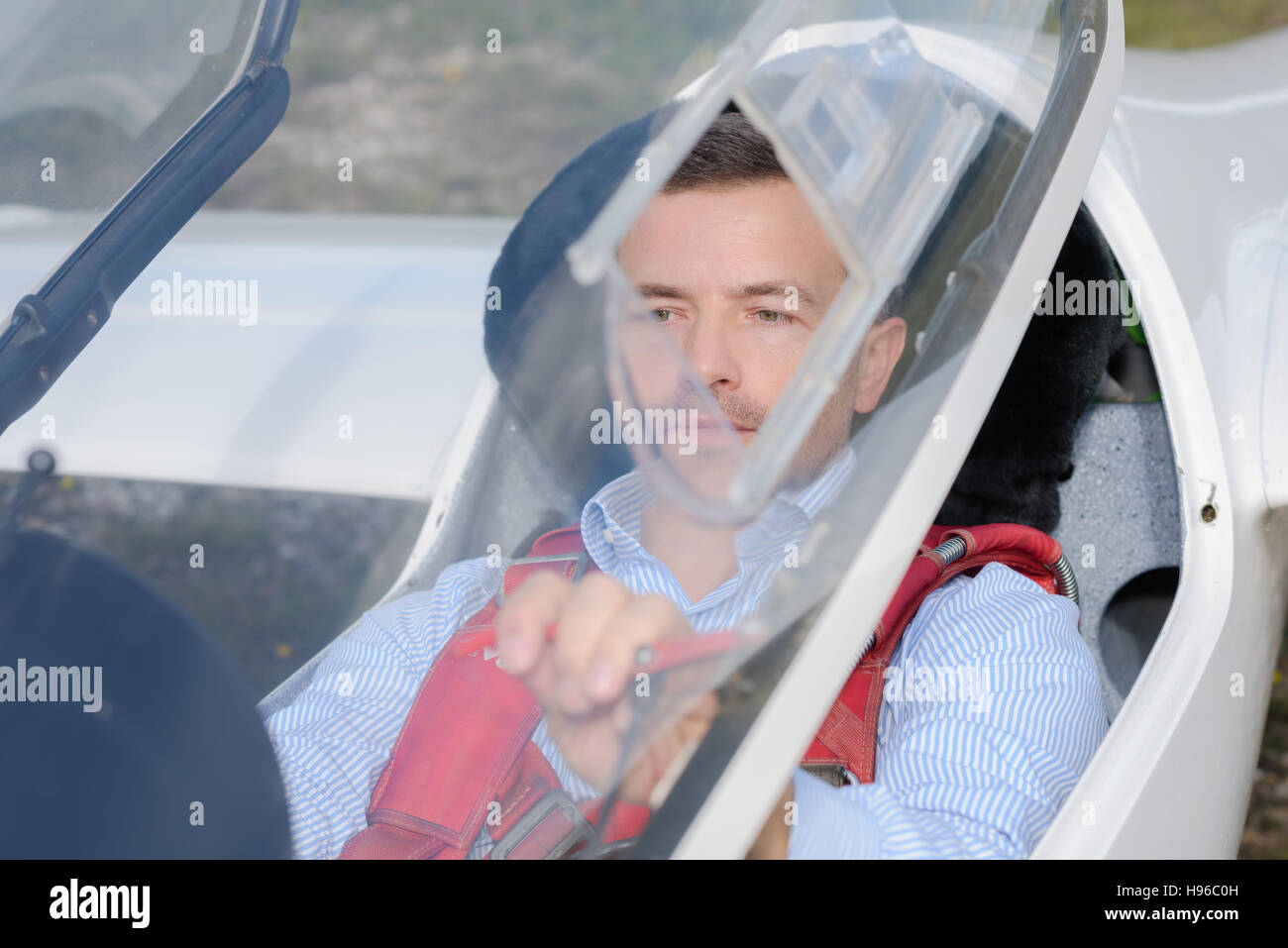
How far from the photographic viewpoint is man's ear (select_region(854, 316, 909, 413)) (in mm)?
739

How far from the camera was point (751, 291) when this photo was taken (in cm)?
99

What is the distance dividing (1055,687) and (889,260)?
0.47 meters

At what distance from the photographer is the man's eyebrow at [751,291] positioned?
36.6 inches

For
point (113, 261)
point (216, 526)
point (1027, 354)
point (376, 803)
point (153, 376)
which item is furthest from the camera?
point (216, 526)

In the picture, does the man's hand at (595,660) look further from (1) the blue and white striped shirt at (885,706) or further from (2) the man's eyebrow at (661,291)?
(2) the man's eyebrow at (661,291)

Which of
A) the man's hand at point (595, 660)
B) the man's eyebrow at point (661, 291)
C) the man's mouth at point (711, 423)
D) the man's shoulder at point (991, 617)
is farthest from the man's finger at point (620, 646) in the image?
the man's shoulder at point (991, 617)

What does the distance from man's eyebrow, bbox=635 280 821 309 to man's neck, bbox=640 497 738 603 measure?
20cm

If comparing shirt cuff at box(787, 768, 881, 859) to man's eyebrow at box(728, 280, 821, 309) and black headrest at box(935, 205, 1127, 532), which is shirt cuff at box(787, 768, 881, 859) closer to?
man's eyebrow at box(728, 280, 821, 309)

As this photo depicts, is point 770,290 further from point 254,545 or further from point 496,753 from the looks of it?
point 254,545

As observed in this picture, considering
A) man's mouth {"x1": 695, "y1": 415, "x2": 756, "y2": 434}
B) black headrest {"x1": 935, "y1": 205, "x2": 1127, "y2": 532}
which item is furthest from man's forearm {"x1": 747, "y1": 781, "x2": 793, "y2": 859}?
black headrest {"x1": 935, "y1": 205, "x2": 1127, "y2": 532}

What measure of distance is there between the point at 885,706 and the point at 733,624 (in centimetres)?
36

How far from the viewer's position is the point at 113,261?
1.07m

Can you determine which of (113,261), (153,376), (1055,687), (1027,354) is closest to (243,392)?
(153,376)
